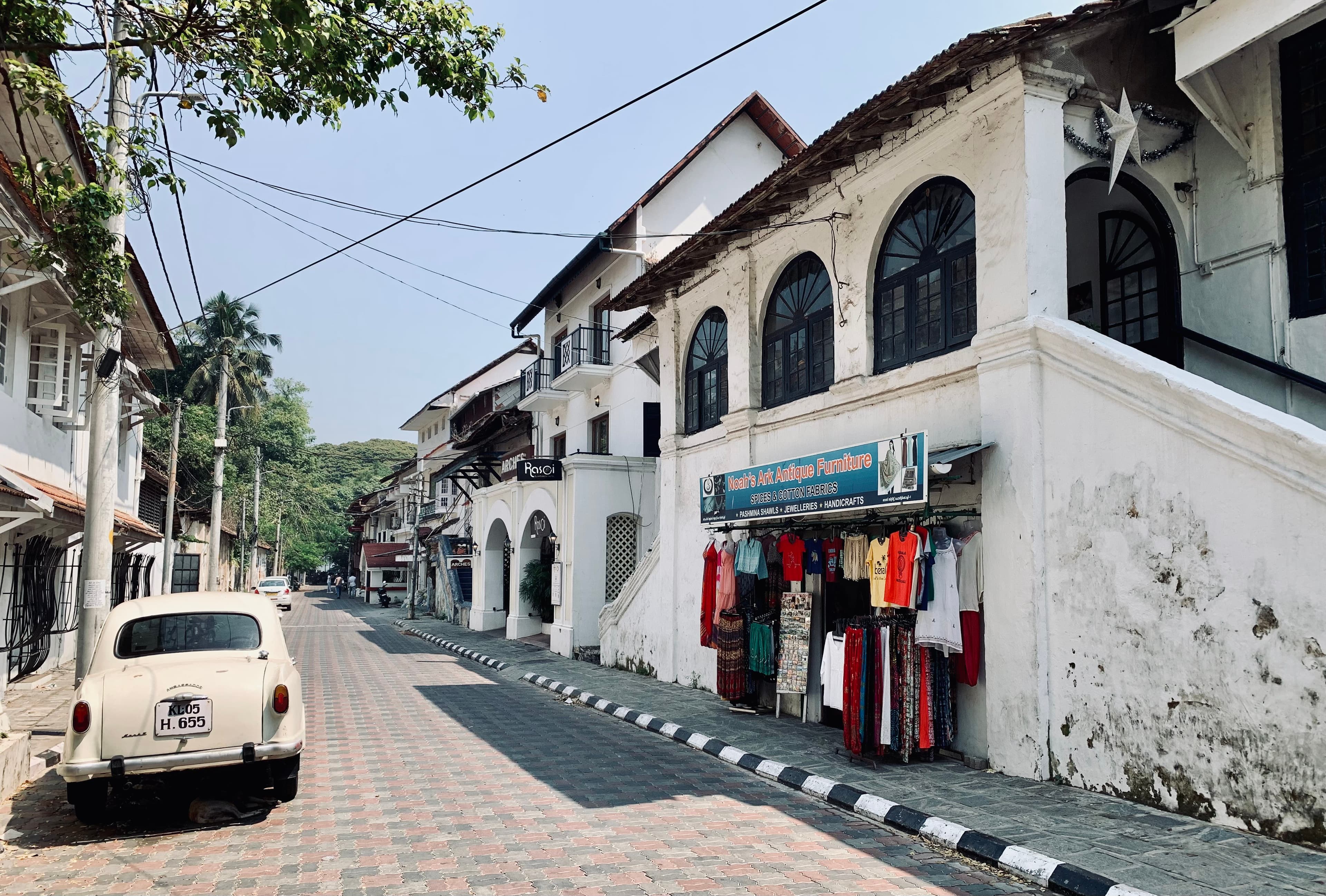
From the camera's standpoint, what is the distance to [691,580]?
14.4 metres

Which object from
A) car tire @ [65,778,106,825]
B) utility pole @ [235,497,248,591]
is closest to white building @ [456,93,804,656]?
car tire @ [65,778,106,825]

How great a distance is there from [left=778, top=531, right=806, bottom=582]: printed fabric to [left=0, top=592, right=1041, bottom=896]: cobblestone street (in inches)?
98.3

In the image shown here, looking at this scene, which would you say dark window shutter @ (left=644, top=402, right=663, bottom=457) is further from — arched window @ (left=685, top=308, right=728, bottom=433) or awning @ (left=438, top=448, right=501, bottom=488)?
awning @ (left=438, top=448, right=501, bottom=488)

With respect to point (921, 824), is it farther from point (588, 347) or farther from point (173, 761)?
point (588, 347)

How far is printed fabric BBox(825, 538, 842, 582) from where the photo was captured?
10.5 meters

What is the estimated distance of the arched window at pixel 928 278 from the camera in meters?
9.30

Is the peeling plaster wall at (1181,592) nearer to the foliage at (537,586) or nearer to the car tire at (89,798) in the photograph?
the car tire at (89,798)

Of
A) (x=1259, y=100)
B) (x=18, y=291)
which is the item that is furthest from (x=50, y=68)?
(x=1259, y=100)

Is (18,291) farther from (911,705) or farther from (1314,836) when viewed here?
(1314,836)

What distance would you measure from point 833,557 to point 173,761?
6849 millimetres

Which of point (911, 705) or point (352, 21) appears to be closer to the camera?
point (352, 21)

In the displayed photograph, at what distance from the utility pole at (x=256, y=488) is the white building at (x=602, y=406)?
18.5 meters

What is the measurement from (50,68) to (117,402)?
18.0ft

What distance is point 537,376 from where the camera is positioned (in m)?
26.4
